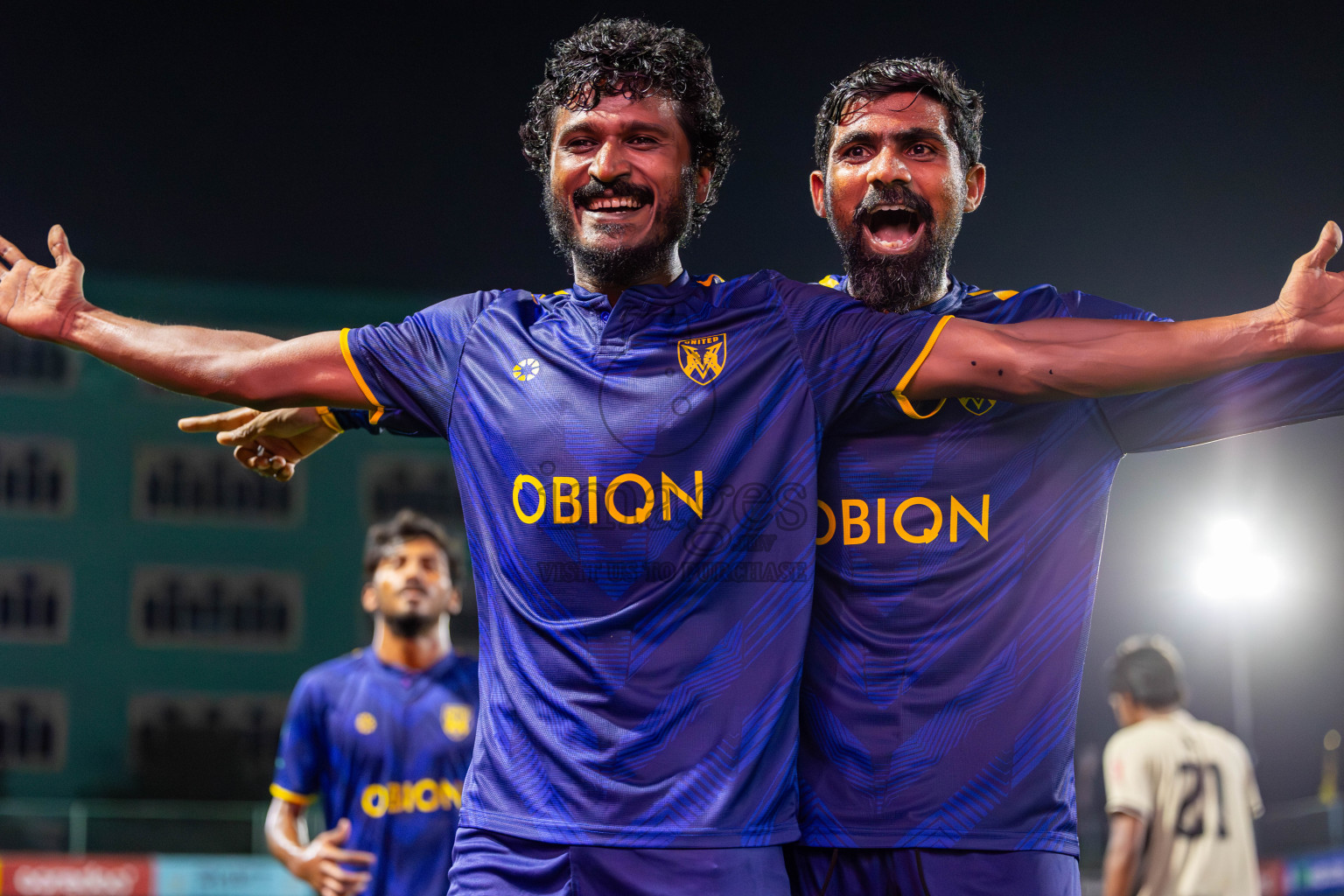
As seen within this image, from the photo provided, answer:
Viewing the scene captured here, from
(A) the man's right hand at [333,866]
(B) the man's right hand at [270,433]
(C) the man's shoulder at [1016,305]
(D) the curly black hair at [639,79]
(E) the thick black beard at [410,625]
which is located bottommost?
(A) the man's right hand at [333,866]

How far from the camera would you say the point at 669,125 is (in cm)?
281

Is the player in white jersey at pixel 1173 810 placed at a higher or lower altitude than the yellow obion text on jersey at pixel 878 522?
lower

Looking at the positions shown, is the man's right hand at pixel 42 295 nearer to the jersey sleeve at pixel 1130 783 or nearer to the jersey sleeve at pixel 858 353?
the jersey sleeve at pixel 858 353

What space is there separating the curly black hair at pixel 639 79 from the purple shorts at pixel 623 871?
1.34 m

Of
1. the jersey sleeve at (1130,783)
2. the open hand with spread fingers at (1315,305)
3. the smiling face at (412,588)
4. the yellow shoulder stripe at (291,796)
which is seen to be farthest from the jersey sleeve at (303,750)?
the open hand with spread fingers at (1315,305)

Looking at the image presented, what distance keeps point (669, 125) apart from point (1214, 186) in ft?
45.8

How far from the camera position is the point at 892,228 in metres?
3.13

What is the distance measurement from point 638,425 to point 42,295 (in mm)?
1349

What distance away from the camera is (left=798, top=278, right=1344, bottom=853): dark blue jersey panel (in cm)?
274

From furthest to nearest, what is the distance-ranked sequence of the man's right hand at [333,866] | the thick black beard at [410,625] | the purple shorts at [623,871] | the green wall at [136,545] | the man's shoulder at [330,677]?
the green wall at [136,545] → the thick black beard at [410,625] → the man's shoulder at [330,677] → the man's right hand at [333,866] → the purple shorts at [623,871]

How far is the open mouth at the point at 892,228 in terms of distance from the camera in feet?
10.1

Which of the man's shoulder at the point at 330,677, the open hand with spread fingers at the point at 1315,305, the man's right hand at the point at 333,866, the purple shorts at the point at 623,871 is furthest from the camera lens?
the man's shoulder at the point at 330,677

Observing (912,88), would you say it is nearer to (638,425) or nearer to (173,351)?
(638,425)

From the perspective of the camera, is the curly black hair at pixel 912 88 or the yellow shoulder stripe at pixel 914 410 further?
the curly black hair at pixel 912 88
